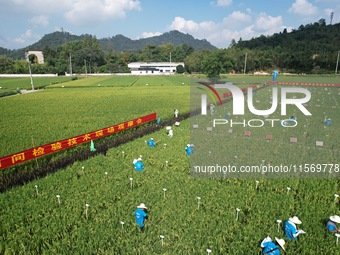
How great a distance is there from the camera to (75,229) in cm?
485

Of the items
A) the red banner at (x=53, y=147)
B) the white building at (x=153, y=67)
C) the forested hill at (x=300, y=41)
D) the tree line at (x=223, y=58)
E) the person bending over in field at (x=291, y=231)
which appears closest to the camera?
the person bending over in field at (x=291, y=231)

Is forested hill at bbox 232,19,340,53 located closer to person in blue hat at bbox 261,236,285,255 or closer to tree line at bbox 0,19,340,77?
tree line at bbox 0,19,340,77

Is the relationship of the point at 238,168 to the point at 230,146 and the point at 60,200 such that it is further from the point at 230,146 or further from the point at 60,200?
the point at 60,200

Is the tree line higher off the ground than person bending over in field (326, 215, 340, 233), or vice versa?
the tree line

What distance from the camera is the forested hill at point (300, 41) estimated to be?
8029 centimetres

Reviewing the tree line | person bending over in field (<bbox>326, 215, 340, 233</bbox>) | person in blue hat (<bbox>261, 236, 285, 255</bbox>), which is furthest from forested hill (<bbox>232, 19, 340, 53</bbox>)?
person in blue hat (<bbox>261, 236, 285, 255</bbox>)

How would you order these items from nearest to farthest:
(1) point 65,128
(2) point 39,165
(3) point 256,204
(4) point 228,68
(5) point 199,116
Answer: (3) point 256,204, (2) point 39,165, (1) point 65,128, (5) point 199,116, (4) point 228,68

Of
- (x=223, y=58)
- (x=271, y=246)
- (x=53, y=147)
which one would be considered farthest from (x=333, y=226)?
(x=223, y=58)

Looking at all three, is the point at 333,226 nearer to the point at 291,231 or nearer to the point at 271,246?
the point at 291,231

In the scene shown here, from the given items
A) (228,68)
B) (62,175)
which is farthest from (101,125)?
(228,68)

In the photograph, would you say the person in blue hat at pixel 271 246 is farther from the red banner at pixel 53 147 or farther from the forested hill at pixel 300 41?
the forested hill at pixel 300 41

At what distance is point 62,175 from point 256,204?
5.39m

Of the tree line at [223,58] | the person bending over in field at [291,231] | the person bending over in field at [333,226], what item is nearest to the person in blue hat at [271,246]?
the person bending over in field at [291,231]

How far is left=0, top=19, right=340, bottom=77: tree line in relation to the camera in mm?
61281
